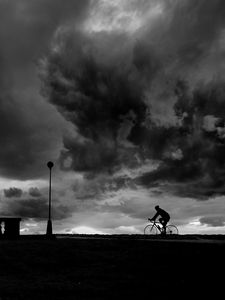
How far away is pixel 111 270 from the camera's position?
18.8 metres

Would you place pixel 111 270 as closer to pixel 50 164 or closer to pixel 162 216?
pixel 162 216

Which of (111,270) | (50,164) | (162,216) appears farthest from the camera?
(50,164)

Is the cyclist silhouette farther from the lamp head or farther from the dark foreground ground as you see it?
the lamp head

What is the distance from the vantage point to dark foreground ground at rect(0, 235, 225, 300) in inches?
581

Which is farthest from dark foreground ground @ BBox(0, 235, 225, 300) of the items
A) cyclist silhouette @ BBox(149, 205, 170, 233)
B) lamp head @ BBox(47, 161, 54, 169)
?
lamp head @ BBox(47, 161, 54, 169)

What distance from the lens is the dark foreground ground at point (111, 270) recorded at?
1475cm

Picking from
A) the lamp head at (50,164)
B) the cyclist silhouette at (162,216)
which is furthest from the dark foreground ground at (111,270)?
the lamp head at (50,164)

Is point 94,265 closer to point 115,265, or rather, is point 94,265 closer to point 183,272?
point 115,265

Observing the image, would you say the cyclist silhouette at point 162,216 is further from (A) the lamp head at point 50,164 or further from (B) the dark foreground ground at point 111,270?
(A) the lamp head at point 50,164

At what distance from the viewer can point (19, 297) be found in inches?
559

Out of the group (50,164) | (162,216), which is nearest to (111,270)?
(162,216)

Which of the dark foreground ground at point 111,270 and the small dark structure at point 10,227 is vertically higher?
the small dark structure at point 10,227

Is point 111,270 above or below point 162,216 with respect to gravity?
below

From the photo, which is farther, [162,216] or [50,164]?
[50,164]
